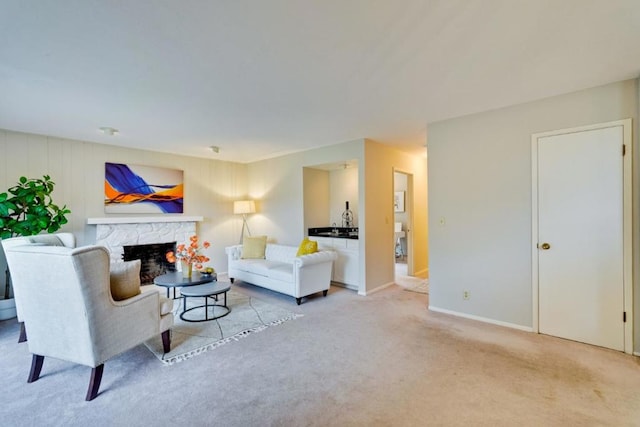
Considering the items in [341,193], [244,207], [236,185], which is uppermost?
[236,185]

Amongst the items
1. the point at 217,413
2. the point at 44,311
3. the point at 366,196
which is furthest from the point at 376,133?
the point at 44,311

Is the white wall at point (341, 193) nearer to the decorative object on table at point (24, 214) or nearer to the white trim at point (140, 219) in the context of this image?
the white trim at point (140, 219)

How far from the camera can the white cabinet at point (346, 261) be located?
188 inches

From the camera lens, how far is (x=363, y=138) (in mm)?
4574

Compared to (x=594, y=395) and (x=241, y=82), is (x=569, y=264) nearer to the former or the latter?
(x=594, y=395)

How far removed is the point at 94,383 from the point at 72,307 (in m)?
0.57

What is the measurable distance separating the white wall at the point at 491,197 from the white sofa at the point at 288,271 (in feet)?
5.13

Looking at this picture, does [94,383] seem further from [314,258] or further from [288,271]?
[314,258]

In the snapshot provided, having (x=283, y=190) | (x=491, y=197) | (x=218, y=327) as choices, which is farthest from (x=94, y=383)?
(x=283, y=190)

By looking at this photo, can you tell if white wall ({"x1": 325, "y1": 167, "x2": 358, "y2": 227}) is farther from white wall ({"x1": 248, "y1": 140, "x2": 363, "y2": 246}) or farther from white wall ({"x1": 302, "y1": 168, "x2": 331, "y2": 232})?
white wall ({"x1": 248, "y1": 140, "x2": 363, "y2": 246})

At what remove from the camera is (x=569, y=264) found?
115 inches

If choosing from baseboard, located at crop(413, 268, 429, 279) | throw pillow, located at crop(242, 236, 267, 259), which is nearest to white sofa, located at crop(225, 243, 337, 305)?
throw pillow, located at crop(242, 236, 267, 259)

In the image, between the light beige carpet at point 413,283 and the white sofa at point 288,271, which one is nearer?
the white sofa at point 288,271

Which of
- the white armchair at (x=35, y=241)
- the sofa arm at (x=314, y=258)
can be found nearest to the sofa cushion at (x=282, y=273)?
the sofa arm at (x=314, y=258)
